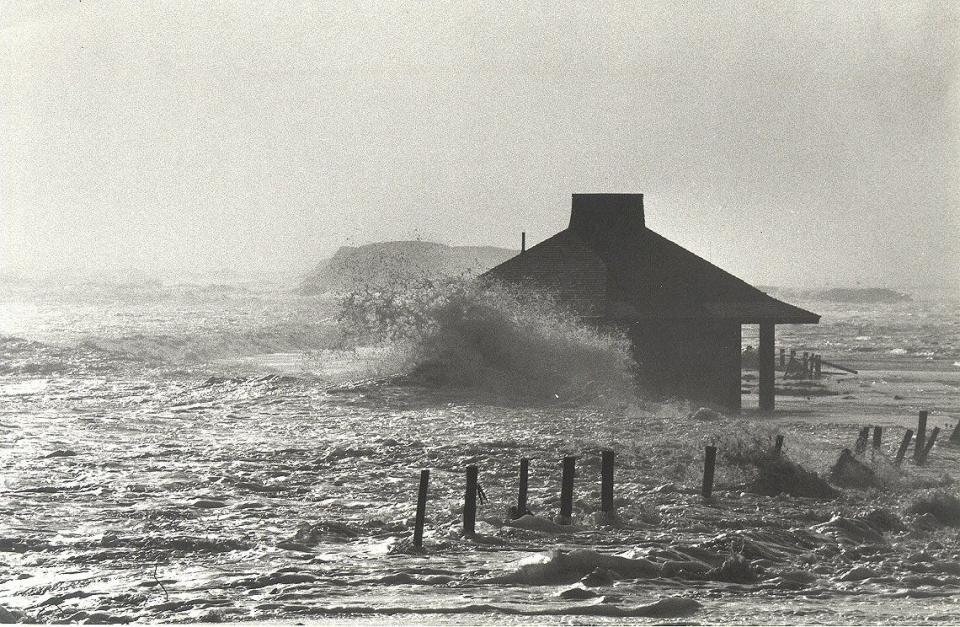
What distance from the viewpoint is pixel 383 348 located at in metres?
33.8

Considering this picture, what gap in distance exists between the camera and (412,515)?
46.2 ft

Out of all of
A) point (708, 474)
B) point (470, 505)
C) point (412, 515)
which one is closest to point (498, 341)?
point (708, 474)

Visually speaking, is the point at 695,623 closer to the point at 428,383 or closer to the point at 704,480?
the point at 704,480

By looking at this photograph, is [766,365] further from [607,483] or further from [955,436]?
[607,483]

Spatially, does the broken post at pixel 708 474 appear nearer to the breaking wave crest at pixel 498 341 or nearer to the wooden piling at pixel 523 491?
the wooden piling at pixel 523 491

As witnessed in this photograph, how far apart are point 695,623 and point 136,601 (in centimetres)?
472

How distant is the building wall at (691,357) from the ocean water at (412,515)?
1470mm

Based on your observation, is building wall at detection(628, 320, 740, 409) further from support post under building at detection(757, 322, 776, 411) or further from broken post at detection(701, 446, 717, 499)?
broken post at detection(701, 446, 717, 499)

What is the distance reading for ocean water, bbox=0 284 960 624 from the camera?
10.3 metres

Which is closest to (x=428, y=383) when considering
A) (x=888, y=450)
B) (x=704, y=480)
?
(x=888, y=450)

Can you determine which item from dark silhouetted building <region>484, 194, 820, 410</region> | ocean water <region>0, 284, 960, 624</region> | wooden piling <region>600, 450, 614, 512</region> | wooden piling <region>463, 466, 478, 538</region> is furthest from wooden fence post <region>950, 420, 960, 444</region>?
wooden piling <region>463, 466, 478, 538</region>

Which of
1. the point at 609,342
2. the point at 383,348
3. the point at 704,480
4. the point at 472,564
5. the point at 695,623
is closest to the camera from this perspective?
the point at 695,623

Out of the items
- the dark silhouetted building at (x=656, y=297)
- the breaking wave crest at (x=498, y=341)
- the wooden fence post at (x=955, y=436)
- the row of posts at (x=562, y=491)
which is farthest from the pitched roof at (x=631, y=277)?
the row of posts at (x=562, y=491)

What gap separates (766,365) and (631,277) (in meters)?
3.85
